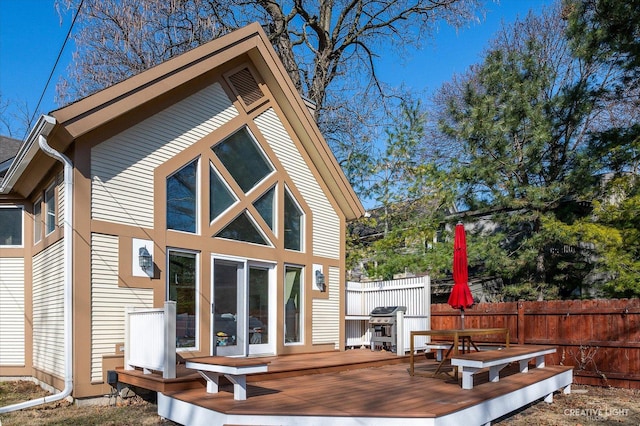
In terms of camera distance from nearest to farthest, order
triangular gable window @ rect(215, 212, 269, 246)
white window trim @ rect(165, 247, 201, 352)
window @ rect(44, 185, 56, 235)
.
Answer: white window trim @ rect(165, 247, 201, 352), window @ rect(44, 185, 56, 235), triangular gable window @ rect(215, 212, 269, 246)

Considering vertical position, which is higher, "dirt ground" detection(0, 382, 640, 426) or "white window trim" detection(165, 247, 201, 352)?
"white window trim" detection(165, 247, 201, 352)

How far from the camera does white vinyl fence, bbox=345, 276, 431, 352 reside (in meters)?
10.9

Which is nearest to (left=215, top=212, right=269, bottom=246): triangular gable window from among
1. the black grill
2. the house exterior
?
the house exterior

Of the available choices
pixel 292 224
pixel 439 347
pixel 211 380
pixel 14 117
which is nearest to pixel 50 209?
pixel 211 380

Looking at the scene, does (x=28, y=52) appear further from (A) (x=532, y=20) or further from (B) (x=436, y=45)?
(A) (x=532, y=20)

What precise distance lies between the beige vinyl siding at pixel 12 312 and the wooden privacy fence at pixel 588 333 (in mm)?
9174

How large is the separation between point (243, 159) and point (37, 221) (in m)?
3.69

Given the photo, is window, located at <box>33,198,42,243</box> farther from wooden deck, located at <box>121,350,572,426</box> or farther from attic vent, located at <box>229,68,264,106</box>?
wooden deck, located at <box>121,350,572,426</box>

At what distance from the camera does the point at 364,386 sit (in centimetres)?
659

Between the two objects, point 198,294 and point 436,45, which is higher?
point 436,45

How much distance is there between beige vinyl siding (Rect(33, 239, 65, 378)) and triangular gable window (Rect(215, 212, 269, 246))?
2429 mm

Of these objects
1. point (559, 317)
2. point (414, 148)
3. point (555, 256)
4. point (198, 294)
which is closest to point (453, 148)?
point (414, 148)

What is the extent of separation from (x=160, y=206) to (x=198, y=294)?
1489 millimetres


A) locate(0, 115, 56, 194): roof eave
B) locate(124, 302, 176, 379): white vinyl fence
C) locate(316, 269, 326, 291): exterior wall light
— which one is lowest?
locate(124, 302, 176, 379): white vinyl fence
